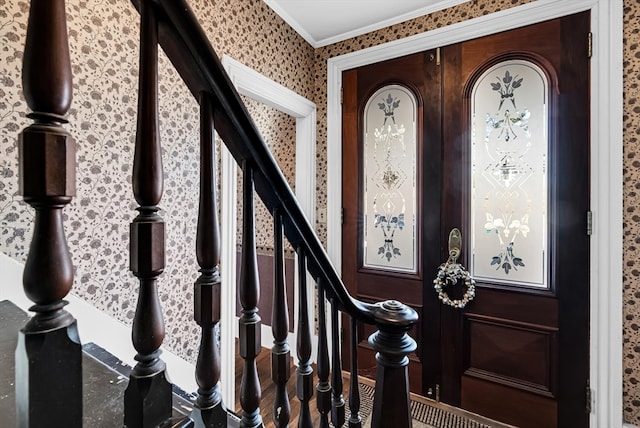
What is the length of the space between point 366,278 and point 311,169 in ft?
3.11

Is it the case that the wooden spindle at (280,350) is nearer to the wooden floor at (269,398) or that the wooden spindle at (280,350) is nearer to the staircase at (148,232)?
the staircase at (148,232)

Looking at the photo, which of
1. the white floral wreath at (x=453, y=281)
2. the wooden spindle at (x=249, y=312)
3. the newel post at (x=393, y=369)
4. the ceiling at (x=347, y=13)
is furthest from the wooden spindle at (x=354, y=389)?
the ceiling at (x=347, y=13)

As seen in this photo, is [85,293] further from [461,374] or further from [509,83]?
[509,83]

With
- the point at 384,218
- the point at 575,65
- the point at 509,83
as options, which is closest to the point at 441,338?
the point at 384,218

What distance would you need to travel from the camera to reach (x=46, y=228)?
1.14 feet

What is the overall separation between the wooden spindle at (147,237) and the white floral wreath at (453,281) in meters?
1.81

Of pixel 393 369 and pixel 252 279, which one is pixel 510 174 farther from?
pixel 252 279

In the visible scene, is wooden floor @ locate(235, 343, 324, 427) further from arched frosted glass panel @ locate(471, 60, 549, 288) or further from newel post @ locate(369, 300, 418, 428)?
arched frosted glass panel @ locate(471, 60, 549, 288)

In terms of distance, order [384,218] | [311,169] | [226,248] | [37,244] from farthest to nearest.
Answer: [311,169] → [384,218] → [226,248] → [37,244]

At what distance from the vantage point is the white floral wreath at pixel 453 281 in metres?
1.88

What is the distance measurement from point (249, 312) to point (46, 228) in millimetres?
410

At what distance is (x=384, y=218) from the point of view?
7.13 feet

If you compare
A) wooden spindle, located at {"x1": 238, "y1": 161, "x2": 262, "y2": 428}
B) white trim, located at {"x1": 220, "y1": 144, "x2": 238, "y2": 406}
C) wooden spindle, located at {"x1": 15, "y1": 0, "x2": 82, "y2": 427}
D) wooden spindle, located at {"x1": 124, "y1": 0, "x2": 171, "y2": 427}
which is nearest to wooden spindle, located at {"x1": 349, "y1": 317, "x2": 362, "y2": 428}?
wooden spindle, located at {"x1": 238, "y1": 161, "x2": 262, "y2": 428}

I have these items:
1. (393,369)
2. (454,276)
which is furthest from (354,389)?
(454,276)
